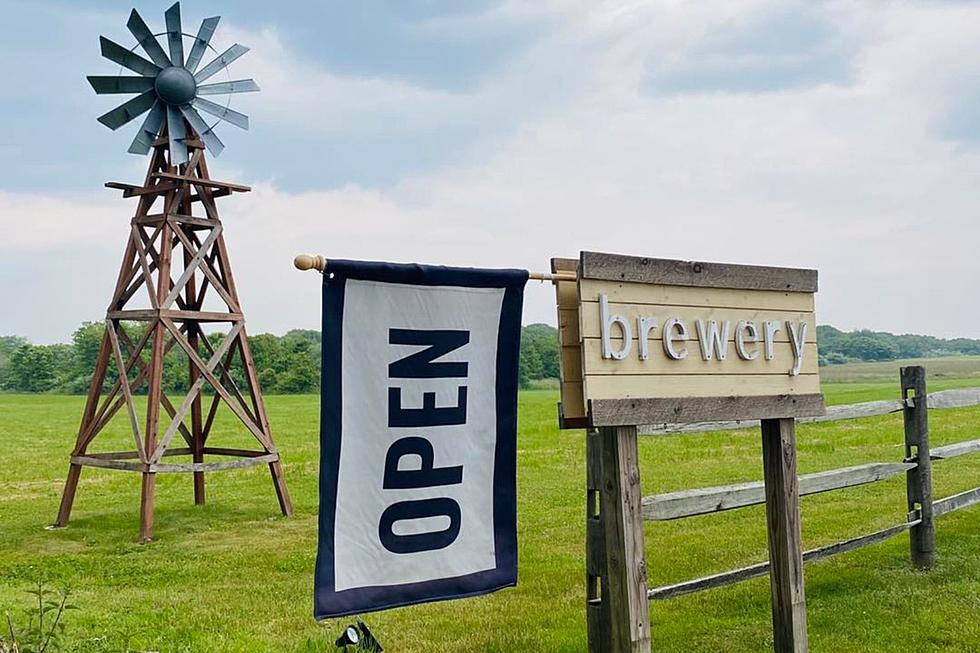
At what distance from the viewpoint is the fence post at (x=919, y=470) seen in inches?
311

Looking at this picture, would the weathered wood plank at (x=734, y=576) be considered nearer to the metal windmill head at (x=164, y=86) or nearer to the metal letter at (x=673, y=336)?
the metal letter at (x=673, y=336)

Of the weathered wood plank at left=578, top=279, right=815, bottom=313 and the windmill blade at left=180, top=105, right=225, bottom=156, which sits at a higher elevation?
the windmill blade at left=180, top=105, right=225, bottom=156

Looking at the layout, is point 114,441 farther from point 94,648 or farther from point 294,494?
point 94,648

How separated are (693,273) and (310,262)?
76.1 inches

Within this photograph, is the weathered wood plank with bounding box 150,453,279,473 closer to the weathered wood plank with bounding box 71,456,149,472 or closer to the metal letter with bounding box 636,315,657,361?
the weathered wood plank with bounding box 71,456,149,472

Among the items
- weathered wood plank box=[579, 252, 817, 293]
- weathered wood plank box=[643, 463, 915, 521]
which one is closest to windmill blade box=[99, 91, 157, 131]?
weathered wood plank box=[643, 463, 915, 521]

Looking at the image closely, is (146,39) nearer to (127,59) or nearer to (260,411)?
(127,59)

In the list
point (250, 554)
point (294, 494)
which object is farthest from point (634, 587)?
point (294, 494)

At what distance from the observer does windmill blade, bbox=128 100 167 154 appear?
474 inches

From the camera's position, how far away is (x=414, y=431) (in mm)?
4141

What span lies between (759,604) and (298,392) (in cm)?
4491

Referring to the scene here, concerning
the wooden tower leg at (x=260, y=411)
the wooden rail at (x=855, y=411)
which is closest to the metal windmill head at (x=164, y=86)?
the wooden tower leg at (x=260, y=411)

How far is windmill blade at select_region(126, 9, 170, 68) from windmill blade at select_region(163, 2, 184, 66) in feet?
0.37

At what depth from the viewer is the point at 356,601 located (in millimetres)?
4078
